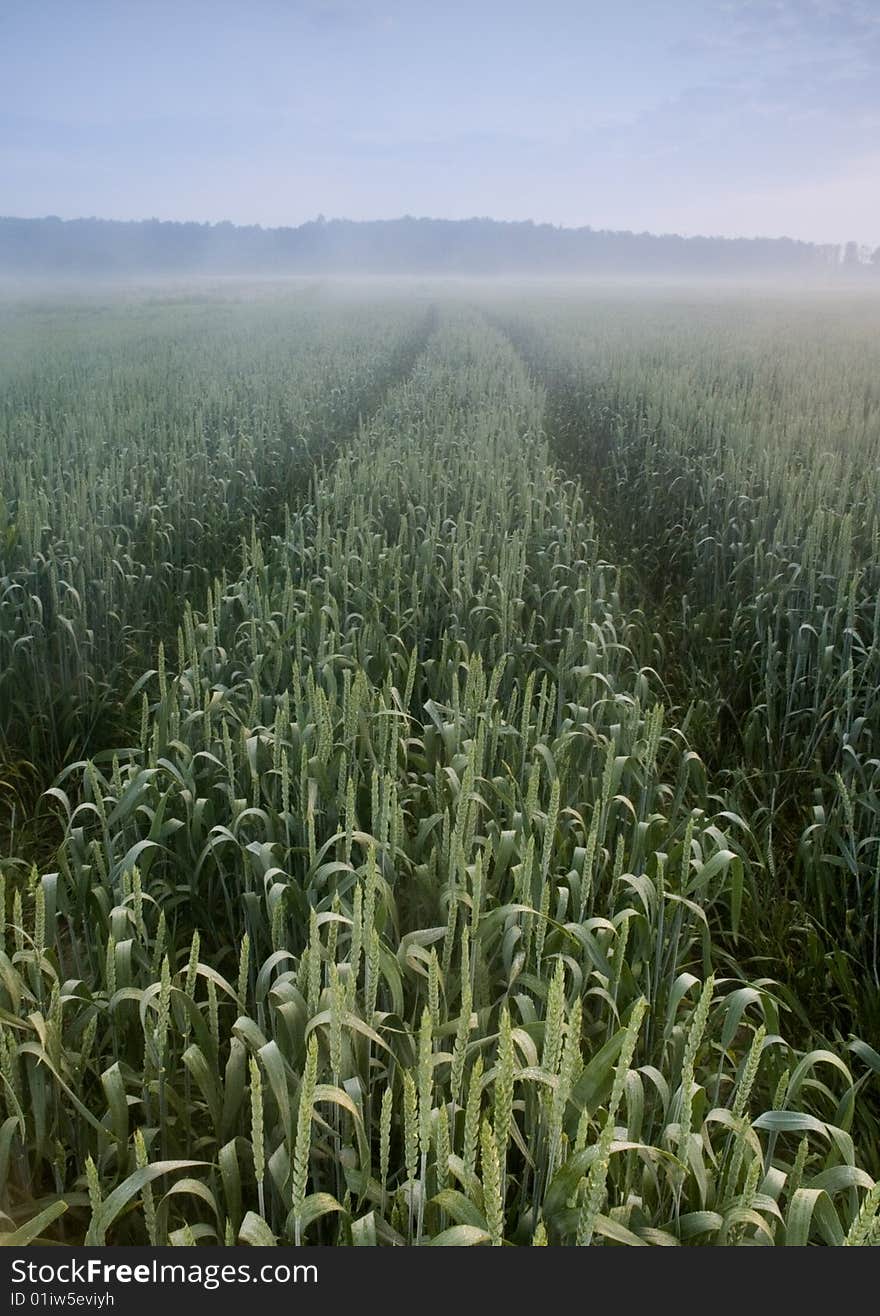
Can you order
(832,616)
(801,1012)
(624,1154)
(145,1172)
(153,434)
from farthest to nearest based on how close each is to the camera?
(153,434) < (832,616) < (801,1012) < (624,1154) < (145,1172)

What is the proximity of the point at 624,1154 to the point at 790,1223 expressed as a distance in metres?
0.32

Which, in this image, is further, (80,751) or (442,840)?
(80,751)

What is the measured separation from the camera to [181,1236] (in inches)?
55.6

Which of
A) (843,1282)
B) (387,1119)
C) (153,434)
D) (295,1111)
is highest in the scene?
(153,434)

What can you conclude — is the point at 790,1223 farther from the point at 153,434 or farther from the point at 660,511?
→ the point at 153,434

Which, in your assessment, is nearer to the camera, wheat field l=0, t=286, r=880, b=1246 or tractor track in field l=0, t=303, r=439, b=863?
wheat field l=0, t=286, r=880, b=1246

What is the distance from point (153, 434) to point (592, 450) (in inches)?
164

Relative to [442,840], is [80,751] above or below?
below

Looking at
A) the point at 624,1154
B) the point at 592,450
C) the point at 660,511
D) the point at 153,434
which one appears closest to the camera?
the point at 624,1154

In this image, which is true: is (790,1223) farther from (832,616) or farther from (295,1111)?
(832,616)

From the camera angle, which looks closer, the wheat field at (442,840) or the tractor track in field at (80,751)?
the wheat field at (442,840)

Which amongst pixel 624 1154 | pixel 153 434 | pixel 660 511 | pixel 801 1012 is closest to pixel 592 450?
pixel 660 511

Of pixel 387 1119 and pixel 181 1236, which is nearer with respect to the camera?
pixel 387 1119

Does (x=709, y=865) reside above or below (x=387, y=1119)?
below
